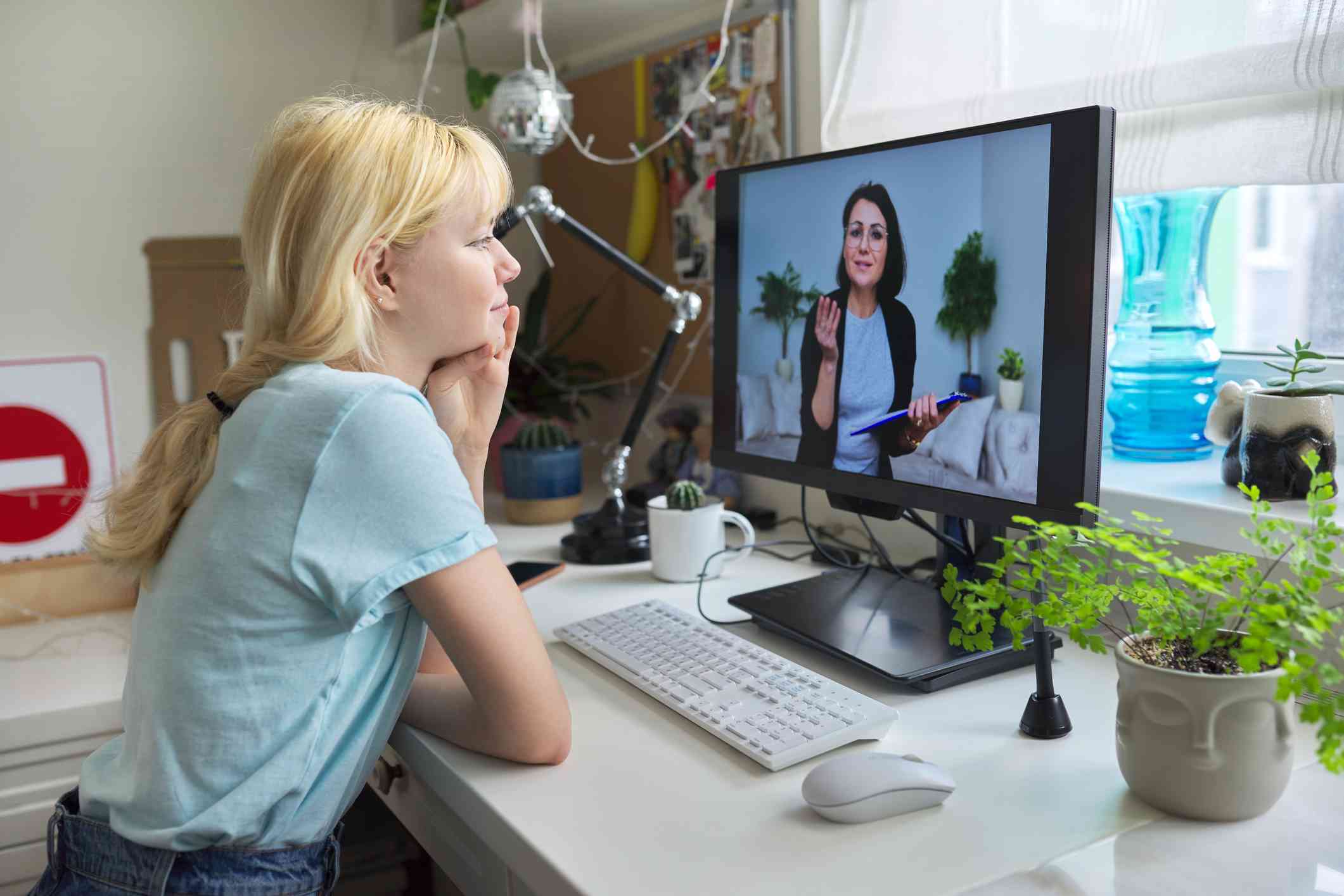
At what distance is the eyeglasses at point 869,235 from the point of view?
105cm

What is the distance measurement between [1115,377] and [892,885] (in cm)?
80

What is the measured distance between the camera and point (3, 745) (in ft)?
3.83

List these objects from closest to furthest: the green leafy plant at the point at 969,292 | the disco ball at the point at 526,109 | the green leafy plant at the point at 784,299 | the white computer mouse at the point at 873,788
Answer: the white computer mouse at the point at 873,788, the green leafy plant at the point at 969,292, the green leafy plant at the point at 784,299, the disco ball at the point at 526,109

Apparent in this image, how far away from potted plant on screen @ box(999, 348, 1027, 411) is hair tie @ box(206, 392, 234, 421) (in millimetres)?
651

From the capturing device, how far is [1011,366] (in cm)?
92

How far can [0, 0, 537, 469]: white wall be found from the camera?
1.74m

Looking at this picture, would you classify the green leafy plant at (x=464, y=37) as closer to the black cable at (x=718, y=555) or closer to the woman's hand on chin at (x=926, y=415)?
the black cable at (x=718, y=555)

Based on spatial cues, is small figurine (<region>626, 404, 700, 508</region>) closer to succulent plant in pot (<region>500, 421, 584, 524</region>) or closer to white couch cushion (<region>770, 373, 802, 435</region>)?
succulent plant in pot (<region>500, 421, 584, 524</region>)

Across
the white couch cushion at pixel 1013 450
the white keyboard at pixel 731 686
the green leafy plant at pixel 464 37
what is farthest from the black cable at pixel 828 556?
the green leafy plant at pixel 464 37

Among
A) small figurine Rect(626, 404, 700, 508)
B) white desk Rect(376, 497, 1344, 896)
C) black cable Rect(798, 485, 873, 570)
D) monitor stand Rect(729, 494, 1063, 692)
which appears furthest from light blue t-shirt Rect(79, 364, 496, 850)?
small figurine Rect(626, 404, 700, 508)

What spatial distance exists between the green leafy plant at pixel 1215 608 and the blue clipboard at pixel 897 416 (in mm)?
188

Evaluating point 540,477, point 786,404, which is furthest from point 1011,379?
point 540,477

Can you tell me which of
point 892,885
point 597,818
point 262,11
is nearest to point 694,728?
point 597,818

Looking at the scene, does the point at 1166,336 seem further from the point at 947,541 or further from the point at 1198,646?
the point at 1198,646
